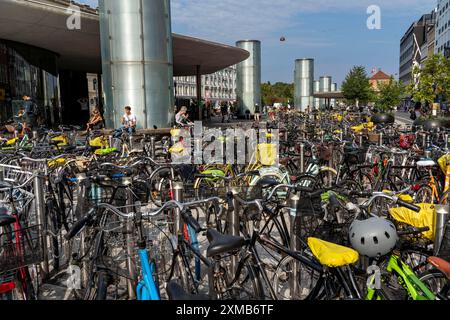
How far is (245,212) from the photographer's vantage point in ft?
13.7

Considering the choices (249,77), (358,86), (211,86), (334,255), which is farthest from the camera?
(211,86)

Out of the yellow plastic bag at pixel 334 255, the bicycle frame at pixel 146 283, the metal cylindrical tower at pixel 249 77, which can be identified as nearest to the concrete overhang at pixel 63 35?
the metal cylindrical tower at pixel 249 77

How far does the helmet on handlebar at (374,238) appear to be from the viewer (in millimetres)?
2793

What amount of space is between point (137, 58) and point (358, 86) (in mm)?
37797

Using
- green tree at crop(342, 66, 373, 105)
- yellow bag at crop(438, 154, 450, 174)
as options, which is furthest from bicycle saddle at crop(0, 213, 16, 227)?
green tree at crop(342, 66, 373, 105)

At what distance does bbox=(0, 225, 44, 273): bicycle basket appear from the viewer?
2.86 meters

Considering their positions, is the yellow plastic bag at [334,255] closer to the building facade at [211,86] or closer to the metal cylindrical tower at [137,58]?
the metal cylindrical tower at [137,58]

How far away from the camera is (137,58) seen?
13.7m

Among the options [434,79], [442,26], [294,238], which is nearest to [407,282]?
[294,238]

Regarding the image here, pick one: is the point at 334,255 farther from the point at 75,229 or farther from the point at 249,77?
the point at 249,77
